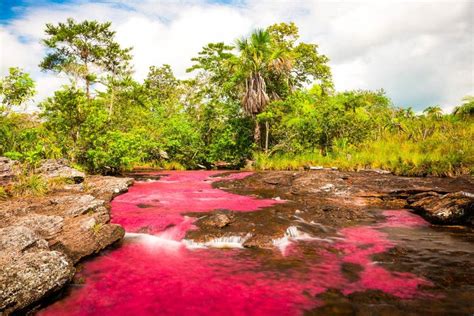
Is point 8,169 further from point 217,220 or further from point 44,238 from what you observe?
point 217,220

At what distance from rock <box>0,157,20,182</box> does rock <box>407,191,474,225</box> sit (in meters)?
11.8

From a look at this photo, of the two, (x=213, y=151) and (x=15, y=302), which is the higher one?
(x=213, y=151)

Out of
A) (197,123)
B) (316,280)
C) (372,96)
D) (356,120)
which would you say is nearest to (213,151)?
(197,123)

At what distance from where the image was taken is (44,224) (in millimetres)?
5984

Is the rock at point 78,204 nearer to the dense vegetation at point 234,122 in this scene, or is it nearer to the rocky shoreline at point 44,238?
the rocky shoreline at point 44,238

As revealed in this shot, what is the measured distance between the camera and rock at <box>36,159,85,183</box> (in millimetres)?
11016

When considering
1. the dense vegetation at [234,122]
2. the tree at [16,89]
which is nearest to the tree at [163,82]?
the dense vegetation at [234,122]

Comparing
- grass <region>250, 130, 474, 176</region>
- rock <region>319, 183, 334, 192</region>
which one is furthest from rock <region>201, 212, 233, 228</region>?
grass <region>250, 130, 474, 176</region>

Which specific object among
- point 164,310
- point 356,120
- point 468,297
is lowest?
point 164,310

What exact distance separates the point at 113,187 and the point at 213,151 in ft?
43.1

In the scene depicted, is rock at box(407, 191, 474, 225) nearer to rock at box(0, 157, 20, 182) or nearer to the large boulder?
the large boulder

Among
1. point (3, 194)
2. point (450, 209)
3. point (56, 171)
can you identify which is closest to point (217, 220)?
point (450, 209)

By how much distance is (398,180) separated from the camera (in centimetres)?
1163

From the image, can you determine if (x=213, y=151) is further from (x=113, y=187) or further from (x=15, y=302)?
(x=15, y=302)
